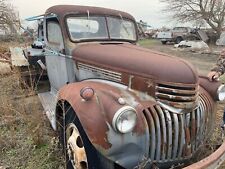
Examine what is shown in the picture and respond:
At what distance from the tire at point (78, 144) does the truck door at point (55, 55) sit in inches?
58.5

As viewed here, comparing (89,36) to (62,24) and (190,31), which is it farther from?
(190,31)

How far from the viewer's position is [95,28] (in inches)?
204

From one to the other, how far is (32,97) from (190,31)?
90.0 ft

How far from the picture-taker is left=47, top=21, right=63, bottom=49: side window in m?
5.30

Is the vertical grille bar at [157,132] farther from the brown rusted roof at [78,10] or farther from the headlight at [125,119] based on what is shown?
the brown rusted roof at [78,10]

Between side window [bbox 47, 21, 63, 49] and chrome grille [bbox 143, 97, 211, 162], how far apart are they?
2.57 m

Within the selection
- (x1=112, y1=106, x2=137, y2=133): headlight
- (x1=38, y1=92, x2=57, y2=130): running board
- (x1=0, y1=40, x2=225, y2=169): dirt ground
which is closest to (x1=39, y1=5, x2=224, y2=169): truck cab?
(x1=112, y1=106, x2=137, y2=133): headlight

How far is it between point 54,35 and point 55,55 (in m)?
0.35

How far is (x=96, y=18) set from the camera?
17.3ft

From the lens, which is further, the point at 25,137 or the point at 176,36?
the point at 176,36

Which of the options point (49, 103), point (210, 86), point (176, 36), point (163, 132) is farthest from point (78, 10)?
point (176, 36)

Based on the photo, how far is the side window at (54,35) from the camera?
530 cm

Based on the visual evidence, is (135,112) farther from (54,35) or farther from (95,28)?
(54,35)

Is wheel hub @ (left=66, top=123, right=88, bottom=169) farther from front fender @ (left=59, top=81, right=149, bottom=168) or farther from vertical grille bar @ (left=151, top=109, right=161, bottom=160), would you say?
vertical grille bar @ (left=151, top=109, right=161, bottom=160)
